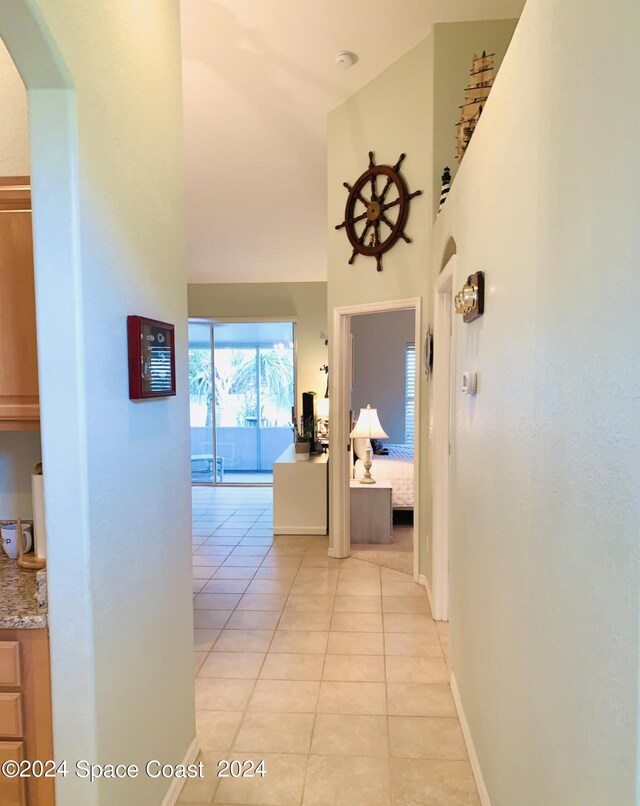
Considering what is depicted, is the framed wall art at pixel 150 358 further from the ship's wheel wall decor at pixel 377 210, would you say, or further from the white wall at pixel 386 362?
the white wall at pixel 386 362

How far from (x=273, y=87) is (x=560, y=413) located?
357 cm

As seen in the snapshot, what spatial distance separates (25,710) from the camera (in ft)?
4.60

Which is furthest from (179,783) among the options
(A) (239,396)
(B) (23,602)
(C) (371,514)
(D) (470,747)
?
(A) (239,396)

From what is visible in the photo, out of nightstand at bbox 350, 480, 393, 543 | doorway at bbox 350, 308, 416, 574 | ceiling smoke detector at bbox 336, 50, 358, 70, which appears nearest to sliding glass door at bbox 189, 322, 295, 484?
doorway at bbox 350, 308, 416, 574

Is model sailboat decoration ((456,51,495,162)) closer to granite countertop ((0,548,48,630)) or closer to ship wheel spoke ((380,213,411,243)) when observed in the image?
ship wheel spoke ((380,213,411,243))

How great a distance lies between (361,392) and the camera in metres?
8.42

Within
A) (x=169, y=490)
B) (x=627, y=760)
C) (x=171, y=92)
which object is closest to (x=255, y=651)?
(x=169, y=490)

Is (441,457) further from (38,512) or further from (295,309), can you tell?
(295,309)

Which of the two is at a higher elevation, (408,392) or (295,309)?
(295,309)

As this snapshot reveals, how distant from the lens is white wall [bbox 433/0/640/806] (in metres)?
0.80

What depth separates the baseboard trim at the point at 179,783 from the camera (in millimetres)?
1779

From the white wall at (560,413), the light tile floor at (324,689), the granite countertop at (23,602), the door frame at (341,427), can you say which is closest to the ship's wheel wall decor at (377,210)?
the door frame at (341,427)

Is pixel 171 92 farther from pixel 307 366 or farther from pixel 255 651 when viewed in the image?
pixel 307 366

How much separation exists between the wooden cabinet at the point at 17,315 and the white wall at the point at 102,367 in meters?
0.32
